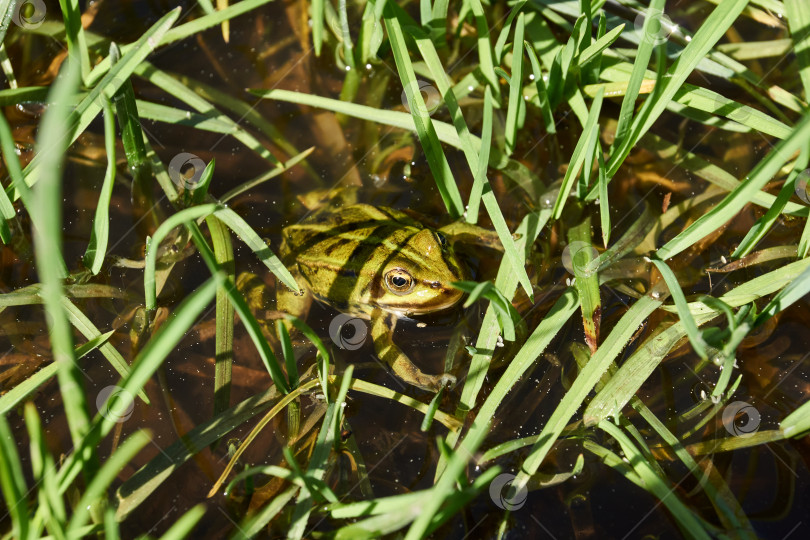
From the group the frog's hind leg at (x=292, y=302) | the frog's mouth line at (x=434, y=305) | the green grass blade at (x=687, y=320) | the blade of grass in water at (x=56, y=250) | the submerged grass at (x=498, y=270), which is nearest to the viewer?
the blade of grass in water at (x=56, y=250)

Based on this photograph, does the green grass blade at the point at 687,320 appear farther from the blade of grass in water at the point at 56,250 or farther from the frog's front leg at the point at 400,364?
the blade of grass in water at the point at 56,250

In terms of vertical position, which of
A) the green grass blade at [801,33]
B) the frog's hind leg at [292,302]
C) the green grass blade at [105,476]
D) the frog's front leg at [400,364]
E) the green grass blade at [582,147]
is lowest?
the frog's front leg at [400,364]

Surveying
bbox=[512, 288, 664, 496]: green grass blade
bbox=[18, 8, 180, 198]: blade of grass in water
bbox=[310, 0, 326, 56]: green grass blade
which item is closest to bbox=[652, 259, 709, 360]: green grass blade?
bbox=[512, 288, 664, 496]: green grass blade

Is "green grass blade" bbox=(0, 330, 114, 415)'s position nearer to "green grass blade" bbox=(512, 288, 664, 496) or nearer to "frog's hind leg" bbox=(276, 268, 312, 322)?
"frog's hind leg" bbox=(276, 268, 312, 322)

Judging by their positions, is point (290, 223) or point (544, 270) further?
point (290, 223)

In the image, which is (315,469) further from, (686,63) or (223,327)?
(686,63)

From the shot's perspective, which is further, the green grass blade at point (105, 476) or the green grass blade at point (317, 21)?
the green grass blade at point (317, 21)

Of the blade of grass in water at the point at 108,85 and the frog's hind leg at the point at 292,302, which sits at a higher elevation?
the blade of grass in water at the point at 108,85

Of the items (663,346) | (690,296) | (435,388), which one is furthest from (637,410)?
(435,388)

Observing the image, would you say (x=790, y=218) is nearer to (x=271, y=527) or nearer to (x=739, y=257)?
(x=739, y=257)

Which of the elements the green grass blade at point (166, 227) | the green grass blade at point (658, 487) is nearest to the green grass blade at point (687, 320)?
the green grass blade at point (658, 487)
